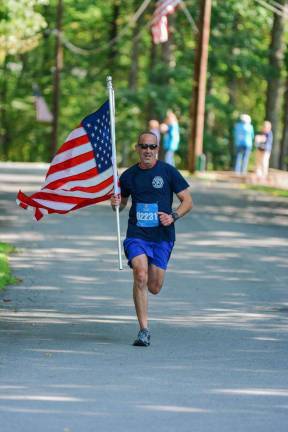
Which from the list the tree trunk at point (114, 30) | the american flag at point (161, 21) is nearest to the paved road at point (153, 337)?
the american flag at point (161, 21)

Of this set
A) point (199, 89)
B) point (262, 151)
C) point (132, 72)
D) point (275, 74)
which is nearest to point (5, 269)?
point (262, 151)

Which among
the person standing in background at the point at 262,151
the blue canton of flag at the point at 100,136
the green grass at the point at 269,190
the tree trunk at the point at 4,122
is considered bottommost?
the tree trunk at the point at 4,122

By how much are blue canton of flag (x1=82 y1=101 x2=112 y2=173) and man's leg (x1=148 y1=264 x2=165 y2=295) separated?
1452mm

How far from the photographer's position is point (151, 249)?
465 inches

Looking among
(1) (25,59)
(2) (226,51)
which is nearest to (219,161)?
(2) (226,51)

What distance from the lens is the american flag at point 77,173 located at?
12930 mm

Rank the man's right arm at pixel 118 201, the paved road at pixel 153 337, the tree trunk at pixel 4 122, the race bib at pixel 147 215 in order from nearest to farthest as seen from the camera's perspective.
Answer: the paved road at pixel 153 337, the race bib at pixel 147 215, the man's right arm at pixel 118 201, the tree trunk at pixel 4 122

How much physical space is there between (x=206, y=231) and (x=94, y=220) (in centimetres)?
263

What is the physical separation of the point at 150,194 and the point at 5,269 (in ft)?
17.8

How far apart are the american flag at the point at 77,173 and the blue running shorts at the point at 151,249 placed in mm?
1200

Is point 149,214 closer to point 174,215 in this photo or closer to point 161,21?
point 174,215

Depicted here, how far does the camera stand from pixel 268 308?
47.1 feet

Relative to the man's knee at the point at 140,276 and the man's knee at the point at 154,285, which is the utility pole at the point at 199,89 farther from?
the man's knee at the point at 140,276

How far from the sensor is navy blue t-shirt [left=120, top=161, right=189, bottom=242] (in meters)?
11.8
